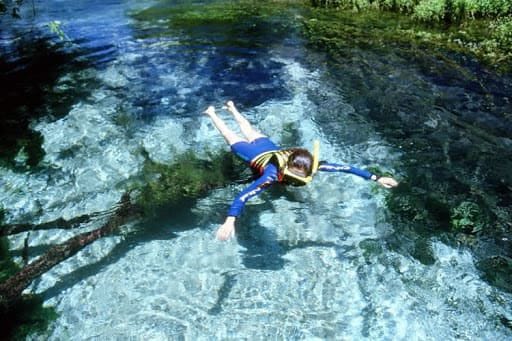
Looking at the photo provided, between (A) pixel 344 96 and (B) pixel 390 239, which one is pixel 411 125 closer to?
(A) pixel 344 96

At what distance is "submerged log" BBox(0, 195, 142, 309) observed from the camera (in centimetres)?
550

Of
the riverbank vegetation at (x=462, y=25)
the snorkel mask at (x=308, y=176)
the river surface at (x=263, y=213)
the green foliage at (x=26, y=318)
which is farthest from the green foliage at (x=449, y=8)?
the green foliage at (x=26, y=318)

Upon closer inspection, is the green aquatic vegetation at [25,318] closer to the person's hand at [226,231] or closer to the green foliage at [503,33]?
the person's hand at [226,231]

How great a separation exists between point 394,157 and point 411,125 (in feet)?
4.81

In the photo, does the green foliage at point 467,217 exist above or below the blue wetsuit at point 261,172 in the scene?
below

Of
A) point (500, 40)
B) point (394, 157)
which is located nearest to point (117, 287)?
point (394, 157)

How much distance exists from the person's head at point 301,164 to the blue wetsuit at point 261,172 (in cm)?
41

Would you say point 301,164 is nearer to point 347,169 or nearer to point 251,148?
point 347,169

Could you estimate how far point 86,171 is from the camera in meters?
7.88

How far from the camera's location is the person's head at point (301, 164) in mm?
5945

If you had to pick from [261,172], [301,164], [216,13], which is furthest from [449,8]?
[301,164]

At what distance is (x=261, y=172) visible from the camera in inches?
269

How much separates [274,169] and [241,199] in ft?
3.15

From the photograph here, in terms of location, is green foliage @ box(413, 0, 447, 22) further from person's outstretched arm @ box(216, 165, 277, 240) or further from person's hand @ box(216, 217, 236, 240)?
person's hand @ box(216, 217, 236, 240)
